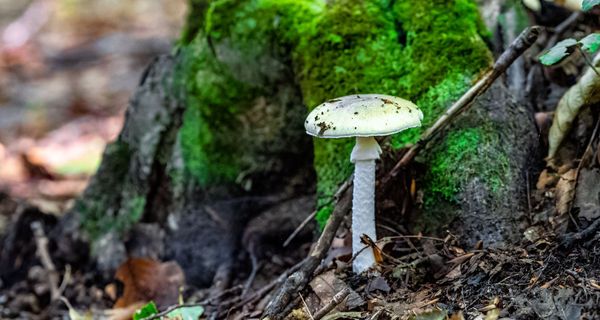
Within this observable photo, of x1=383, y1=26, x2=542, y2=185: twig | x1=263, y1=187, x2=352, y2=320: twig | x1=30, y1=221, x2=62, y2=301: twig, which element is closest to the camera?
x1=263, y1=187, x2=352, y2=320: twig

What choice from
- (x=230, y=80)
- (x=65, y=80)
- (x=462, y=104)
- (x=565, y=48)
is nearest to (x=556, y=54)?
(x=565, y=48)

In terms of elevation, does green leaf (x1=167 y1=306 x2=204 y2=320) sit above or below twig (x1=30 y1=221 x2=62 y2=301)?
above

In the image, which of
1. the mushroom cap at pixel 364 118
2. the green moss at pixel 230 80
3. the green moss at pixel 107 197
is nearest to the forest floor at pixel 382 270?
the green moss at pixel 107 197

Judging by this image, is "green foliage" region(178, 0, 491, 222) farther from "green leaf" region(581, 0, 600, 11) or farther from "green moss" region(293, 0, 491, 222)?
"green leaf" region(581, 0, 600, 11)

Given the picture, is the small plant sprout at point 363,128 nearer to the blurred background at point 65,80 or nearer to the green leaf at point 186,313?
the green leaf at point 186,313

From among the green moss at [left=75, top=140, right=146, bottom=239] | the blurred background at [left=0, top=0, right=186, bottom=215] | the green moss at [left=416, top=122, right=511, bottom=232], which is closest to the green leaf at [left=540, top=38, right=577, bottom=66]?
the green moss at [left=416, top=122, right=511, bottom=232]
